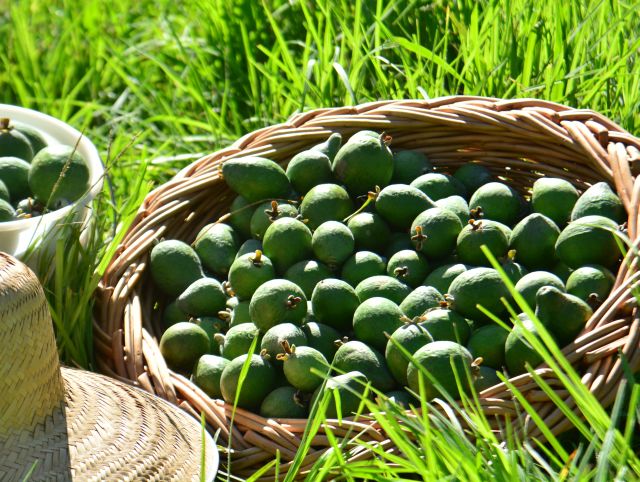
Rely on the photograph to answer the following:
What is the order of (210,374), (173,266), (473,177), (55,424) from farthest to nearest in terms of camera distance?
(473,177), (173,266), (210,374), (55,424)

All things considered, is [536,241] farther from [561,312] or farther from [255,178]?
[255,178]

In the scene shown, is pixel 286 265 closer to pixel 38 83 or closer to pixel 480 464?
pixel 480 464

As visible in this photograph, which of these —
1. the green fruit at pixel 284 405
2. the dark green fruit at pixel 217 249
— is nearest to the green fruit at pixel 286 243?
the dark green fruit at pixel 217 249

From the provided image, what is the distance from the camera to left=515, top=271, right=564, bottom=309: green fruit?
165 centimetres

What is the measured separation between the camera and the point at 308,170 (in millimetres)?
2055

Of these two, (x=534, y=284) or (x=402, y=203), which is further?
(x=402, y=203)

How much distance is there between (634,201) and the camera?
168 centimetres

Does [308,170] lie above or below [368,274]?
above

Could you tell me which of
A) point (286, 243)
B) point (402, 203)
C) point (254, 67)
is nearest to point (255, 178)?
point (286, 243)

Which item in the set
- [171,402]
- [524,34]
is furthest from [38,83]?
[171,402]

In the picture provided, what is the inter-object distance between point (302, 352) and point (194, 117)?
1.66m

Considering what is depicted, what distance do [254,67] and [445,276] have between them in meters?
1.39

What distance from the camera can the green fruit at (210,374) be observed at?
1.73 m

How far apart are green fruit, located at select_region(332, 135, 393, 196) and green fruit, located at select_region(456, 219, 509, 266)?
28cm
